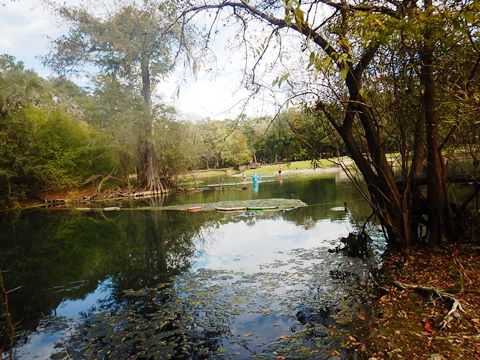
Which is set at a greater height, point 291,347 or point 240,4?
point 240,4

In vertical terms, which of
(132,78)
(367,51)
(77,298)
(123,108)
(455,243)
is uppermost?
(132,78)

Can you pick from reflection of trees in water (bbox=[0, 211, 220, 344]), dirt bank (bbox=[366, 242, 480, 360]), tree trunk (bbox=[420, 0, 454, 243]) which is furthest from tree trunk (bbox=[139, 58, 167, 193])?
dirt bank (bbox=[366, 242, 480, 360])

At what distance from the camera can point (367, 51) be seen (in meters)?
6.68

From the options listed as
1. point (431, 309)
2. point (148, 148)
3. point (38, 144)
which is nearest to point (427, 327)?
point (431, 309)

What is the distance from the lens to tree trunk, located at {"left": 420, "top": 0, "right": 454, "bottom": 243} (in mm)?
6766

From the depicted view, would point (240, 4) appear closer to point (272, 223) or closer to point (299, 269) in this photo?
point (299, 269)

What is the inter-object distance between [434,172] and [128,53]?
28683mm

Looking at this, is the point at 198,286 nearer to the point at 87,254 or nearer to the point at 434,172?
the point at 434,172

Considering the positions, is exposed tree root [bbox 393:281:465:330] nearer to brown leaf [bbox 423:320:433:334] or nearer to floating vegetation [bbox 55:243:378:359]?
brown leaf [bbox 423:320:433:334]

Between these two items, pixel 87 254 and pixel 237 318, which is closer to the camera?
pixel 237 318

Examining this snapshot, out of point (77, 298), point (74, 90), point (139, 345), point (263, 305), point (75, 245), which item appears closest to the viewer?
point (139, 345)

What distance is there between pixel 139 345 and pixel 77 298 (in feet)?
11.7

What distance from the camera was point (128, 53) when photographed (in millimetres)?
30453

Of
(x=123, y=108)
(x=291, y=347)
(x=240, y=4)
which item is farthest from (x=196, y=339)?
(x=123, y=108)
